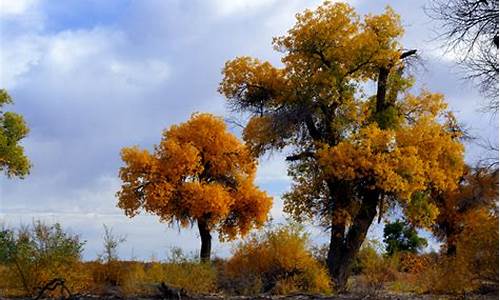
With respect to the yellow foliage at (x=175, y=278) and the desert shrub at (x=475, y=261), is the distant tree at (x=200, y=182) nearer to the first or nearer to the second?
the yellow foliage at (x=175, y=278)

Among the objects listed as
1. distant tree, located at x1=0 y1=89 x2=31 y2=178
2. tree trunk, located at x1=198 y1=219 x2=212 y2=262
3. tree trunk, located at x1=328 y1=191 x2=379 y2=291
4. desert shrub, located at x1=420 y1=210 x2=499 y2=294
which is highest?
distant tree, located at x1=0 y1=89 x2=31 y2=178

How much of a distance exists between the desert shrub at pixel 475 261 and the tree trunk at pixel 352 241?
277 inches

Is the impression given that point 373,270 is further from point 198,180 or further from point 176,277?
point 198,180

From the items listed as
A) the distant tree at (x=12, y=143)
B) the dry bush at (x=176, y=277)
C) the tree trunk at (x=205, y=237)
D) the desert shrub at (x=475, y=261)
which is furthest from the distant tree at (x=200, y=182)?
the desert shrub at (x=475, y=261)

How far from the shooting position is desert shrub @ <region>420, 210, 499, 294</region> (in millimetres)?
14008

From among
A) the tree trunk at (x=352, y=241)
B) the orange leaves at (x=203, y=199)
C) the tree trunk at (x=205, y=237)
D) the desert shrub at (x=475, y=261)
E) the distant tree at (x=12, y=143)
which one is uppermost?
the distant tree at (x=12, y=143)

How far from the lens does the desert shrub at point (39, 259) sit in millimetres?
18109

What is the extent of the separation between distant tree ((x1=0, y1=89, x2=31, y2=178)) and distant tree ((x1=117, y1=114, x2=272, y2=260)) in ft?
20.3

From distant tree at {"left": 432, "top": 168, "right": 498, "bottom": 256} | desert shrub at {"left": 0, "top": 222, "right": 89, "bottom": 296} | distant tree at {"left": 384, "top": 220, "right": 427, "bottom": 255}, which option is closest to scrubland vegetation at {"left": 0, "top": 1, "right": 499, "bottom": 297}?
desert shrub at {"left": 0, "top": 222, "right": 89, "bottom": 296}

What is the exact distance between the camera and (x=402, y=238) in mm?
41781

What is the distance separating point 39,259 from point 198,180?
53.9ft

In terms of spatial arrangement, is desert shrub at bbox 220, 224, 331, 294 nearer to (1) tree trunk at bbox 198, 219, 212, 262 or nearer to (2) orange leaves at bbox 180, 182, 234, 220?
(2) orange leaves at bbox 180, 182, 234, 220

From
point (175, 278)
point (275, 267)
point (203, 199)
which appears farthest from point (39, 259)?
point (203, 199)

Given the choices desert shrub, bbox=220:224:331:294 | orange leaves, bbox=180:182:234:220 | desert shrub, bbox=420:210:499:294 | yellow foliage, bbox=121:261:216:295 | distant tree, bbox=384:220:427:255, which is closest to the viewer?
desert shrub, bbox=420:210:499:294
